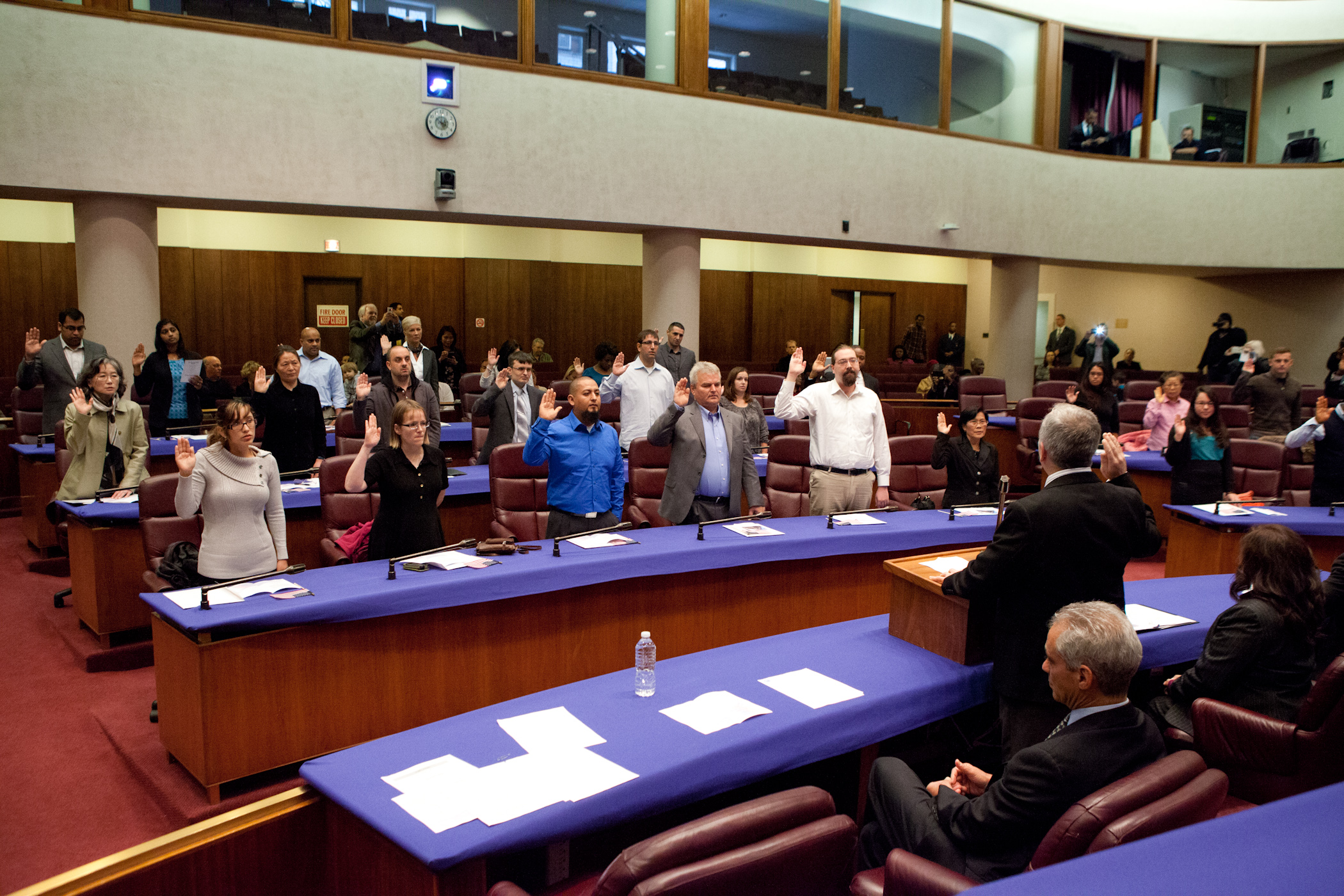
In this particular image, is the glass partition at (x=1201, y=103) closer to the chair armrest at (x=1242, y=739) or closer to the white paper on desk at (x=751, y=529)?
the white paper on desk at (x=751, y=529)

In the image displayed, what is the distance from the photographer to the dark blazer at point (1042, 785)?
85.8 inches

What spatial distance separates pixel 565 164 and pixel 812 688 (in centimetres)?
779

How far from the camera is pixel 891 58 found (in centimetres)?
1181

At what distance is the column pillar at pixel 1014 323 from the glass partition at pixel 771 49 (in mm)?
4096

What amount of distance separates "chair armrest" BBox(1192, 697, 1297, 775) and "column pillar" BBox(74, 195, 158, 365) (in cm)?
838

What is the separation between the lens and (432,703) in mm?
3789

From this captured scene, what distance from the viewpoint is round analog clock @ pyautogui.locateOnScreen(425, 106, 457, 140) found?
888 cm

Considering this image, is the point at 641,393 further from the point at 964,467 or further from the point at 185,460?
the point at 185,460

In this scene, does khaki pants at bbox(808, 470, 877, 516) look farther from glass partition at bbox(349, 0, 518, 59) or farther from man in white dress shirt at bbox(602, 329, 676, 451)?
glass partition at bbox(349, 0, 518, 59)

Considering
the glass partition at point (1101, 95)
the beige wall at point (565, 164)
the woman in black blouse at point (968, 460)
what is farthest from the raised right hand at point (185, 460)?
the glass partition at point (1101, 95)

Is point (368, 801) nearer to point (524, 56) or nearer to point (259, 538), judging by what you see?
point (259, 538)

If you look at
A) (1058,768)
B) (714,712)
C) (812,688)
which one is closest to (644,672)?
(714,712)

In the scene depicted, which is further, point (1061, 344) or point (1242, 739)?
point (1061, 344)

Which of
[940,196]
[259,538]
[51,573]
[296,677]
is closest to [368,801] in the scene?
[296,677]
